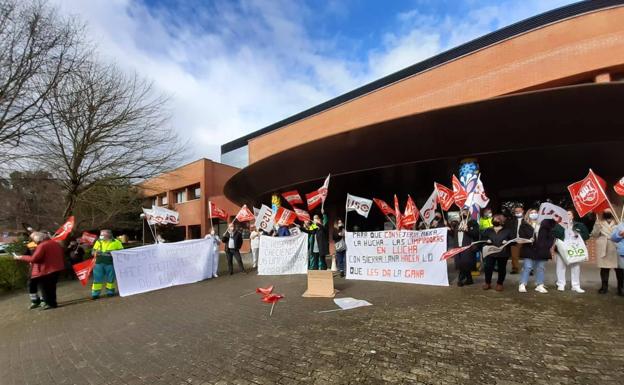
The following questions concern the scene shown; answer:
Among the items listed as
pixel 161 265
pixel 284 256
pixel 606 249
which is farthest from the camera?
pixel 284 256

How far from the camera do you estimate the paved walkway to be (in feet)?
11.9

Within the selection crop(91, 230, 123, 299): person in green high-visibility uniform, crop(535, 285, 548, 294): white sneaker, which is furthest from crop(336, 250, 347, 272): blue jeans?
crop(91, 230, 123, 299): person in green high-visibility uniform

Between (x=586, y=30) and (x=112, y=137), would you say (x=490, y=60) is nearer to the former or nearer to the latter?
(x=586, y=30)

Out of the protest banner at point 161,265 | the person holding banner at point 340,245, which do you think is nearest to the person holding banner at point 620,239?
the person holding banner at point 340,245

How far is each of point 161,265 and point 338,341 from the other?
738 cm

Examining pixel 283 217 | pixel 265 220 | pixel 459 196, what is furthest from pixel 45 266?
pixel 459 196

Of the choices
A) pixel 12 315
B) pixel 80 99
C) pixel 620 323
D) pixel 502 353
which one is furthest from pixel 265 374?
pixel 80 99

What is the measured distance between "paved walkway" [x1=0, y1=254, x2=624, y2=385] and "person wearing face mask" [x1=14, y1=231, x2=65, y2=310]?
0.75 m

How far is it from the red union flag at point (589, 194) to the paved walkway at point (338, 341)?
1726 mm

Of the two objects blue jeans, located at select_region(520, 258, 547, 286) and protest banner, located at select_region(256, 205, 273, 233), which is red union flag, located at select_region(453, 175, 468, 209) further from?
protest banner, located at select_region(256, 205, 273, 233)

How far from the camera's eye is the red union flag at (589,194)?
21.5 ft

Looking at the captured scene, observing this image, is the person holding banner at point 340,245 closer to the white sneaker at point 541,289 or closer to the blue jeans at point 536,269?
the blue jeans at point 536,269

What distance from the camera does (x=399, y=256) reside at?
8516mm

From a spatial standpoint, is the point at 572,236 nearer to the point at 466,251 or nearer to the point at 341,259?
the point at 466,251
